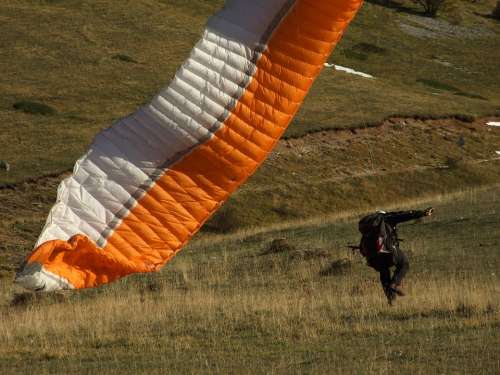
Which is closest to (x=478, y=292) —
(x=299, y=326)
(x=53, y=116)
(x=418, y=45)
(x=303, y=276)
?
(x=299, y=326)

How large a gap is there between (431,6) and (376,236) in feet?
217

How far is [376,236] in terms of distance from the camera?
14086 millimetres

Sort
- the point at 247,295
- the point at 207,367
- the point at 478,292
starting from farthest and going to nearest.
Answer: the point at 247,295 < the point at 478,292 < the point at 207,367

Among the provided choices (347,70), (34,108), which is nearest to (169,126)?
(34,108)

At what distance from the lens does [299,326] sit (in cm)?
1470

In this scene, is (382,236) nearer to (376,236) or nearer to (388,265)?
(376,236)

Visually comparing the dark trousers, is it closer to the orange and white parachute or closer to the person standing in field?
the person standing in field

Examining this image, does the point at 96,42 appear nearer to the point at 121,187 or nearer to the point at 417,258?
the point at 417,258

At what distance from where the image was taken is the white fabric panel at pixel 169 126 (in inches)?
514

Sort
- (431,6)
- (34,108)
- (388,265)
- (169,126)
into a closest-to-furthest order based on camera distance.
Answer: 1. (169,126)
2. (388,265)
3. (34,108)
4. (431,6)

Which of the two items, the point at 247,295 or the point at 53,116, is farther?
the point at 53,116

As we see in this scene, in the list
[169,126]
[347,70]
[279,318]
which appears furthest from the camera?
[347,70]

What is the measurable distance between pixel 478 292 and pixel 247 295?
3761 millimetres

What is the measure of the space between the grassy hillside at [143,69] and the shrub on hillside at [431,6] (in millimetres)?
1392
